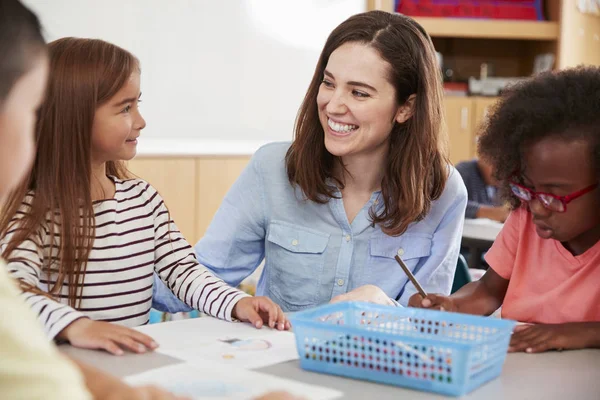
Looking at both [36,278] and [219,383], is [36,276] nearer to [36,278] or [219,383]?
[36,278]

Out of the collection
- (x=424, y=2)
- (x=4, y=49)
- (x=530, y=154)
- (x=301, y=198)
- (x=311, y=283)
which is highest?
(x=424, y=2)

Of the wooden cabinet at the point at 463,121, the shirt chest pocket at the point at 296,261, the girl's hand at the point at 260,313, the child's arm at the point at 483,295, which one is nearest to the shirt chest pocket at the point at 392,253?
the shirt chest pocket at the point at 296,261

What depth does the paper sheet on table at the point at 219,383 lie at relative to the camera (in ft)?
3.54

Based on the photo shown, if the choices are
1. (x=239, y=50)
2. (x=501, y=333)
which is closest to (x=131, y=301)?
(x=501, y=333)

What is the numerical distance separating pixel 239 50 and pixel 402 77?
8.89 ft

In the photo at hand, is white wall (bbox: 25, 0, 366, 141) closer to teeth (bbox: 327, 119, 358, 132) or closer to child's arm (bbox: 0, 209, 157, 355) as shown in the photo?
teeth (bbox: 327, 119, 358, 132)

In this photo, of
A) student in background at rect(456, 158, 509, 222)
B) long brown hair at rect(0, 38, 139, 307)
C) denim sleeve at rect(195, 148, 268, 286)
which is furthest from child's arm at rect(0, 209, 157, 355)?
student in background at rect(456, 158, 509, 222)

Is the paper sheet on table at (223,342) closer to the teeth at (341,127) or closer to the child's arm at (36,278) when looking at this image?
the child's arm at (36,278)

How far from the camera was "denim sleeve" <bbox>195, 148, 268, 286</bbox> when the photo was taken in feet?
6.47

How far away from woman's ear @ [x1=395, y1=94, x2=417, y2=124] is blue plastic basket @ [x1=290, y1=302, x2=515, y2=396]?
0.80 meters

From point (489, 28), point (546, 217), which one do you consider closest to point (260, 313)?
point (546, 217)

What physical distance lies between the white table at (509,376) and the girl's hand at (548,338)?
2 cm

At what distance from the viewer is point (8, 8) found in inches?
34.1

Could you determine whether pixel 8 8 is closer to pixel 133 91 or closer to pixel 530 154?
pixel 133 91
